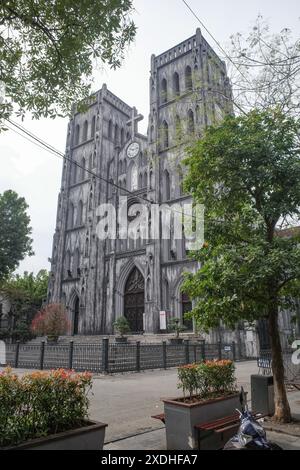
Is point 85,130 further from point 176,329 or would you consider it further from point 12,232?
point 176,329

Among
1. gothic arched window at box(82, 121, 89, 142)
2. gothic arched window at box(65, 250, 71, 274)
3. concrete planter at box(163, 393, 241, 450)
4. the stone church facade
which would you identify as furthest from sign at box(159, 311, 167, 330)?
gothic arched window at box(82, 121, 89, 142)

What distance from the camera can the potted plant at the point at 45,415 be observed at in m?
3.13

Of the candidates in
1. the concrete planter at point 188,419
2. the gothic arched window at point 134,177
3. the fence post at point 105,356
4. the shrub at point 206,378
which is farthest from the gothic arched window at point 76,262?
the concrete planter at point 188,419

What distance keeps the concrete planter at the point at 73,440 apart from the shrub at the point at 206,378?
83.1 inches

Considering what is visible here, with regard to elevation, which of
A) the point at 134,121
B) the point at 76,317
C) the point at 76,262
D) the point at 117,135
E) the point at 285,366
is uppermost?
the point at 117,135

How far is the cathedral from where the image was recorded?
1037 inches

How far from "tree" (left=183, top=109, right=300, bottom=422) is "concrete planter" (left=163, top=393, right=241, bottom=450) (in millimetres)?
1733

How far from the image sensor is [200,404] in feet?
15.4

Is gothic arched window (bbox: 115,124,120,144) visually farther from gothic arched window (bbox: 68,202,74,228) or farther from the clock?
gothic arched window (bbox: 68,202,74,228)

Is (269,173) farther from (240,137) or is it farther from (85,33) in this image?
(85,33)

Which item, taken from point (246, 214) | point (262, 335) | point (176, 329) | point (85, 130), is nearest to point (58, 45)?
point (246, 214)

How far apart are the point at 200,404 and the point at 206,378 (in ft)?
2.51

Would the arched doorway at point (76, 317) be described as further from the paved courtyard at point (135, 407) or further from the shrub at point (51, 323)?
the paved courtyard at point (135, 407)

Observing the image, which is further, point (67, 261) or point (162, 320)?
point (67, 261)
